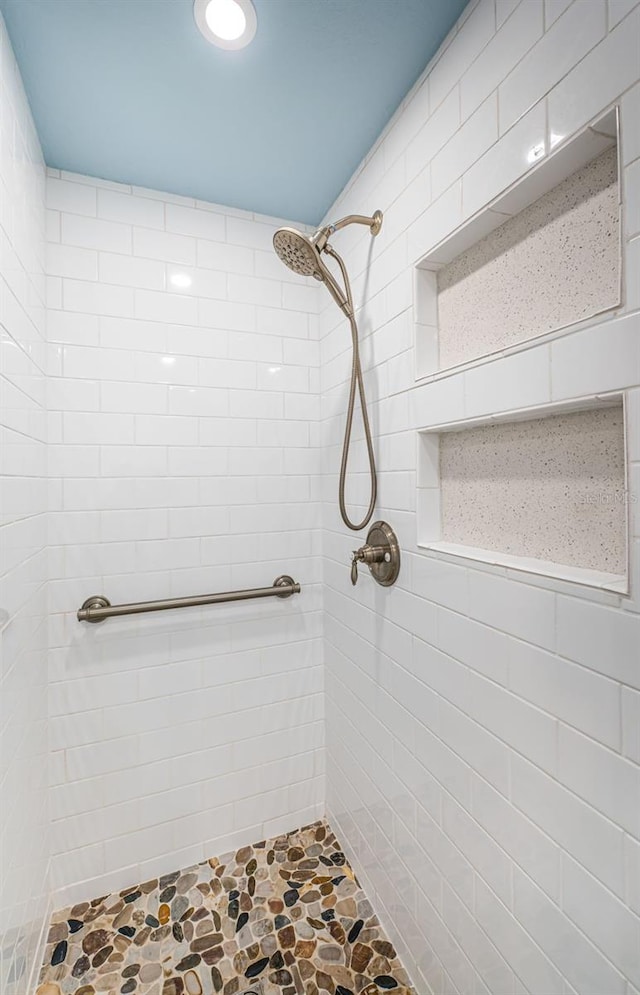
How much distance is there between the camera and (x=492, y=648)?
2.85 feet

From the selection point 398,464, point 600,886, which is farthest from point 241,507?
point 600,886

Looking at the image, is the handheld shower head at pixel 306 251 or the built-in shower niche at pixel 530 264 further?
the handheld shower head at pixel 306 251

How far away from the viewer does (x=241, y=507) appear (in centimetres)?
158

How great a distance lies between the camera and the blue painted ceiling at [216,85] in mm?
926

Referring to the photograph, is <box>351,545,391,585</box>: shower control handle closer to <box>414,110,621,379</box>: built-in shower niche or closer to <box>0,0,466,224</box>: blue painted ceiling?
<box>414,110,621,379</box>: built-in shower niche

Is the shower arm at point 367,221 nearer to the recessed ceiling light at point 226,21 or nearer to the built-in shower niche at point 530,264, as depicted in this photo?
the built-in shower niche at point 530,264

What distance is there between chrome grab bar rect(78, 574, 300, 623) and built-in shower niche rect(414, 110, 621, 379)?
0.90m

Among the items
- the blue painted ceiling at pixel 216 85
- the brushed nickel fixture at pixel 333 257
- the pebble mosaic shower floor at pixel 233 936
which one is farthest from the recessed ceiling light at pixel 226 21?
the pebble mosaic shower floor at pixel 233 936

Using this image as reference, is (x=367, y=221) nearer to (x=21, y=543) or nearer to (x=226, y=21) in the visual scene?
(x=226, y=21)

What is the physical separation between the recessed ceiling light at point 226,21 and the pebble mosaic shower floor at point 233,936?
2329 mm

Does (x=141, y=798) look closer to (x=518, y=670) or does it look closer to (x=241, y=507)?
(x=241, y=507)

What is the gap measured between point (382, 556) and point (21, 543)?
91 cm

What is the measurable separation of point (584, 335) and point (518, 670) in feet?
1.94

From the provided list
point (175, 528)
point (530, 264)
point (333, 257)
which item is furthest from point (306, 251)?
point (175, 528)
